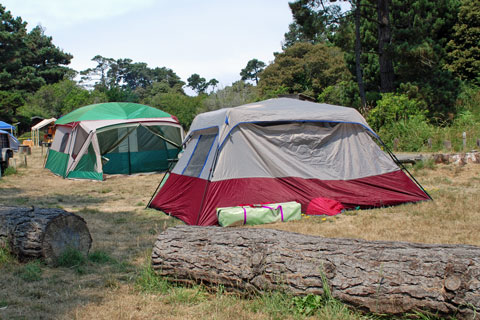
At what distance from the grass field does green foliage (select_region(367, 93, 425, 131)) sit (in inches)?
182

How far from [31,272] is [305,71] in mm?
30774

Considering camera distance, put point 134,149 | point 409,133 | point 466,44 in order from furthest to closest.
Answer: point 466,44
point 409,133
point 134,149

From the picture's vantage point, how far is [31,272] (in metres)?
3.85

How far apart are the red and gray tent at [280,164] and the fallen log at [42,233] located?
198 centimetres

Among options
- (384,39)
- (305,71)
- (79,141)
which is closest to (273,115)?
(79,141)

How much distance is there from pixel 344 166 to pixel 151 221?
309 centimetres

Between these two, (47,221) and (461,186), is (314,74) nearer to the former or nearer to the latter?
(461,186)

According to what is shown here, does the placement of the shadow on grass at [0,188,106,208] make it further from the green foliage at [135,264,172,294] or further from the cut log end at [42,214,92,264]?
the green foliage at [135,264,172,294]

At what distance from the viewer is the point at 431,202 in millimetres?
6922

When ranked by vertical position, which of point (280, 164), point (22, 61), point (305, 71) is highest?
point (22, 61)

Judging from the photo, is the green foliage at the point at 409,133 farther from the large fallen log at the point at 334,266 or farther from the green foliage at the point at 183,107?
the green foliage at the point at 183,107

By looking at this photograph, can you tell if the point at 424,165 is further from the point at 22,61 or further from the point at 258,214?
the point at 22,61

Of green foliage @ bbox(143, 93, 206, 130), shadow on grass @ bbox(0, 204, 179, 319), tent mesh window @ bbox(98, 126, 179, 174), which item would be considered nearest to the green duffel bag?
shadow on grass @ bbox(0, 204, 179, 319)

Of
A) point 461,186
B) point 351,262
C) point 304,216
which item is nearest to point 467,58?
point 461,186
